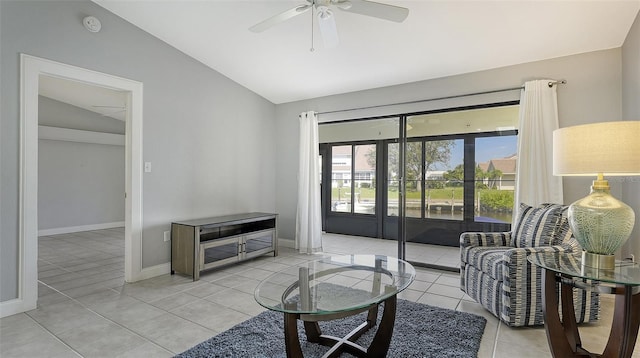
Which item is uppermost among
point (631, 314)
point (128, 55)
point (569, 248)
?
point (128, 55)

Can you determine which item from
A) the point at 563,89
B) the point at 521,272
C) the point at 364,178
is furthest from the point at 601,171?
the point at 364,178

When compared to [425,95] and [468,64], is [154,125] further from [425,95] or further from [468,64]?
[468,64]

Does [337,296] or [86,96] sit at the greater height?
[86,96]

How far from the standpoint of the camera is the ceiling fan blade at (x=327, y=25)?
229 cm

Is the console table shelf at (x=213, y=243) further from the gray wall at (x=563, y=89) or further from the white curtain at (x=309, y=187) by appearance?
the gray wall at (x=563, y=89)

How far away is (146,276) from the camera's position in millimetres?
3482

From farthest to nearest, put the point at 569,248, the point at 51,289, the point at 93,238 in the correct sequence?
the point at 93,238
the point at 51,289
the point at 569,248

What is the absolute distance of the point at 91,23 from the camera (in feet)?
9.91

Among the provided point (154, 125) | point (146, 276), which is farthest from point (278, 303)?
point (154, 125)

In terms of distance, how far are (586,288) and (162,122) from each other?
4.11 m

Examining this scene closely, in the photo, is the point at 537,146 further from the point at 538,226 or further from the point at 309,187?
the point at 309,187

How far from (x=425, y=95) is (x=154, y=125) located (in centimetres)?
338

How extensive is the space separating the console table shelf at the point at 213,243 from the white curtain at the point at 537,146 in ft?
10.7

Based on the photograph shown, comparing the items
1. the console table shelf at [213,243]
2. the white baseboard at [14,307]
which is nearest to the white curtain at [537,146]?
the console table shelf at [213,243]
